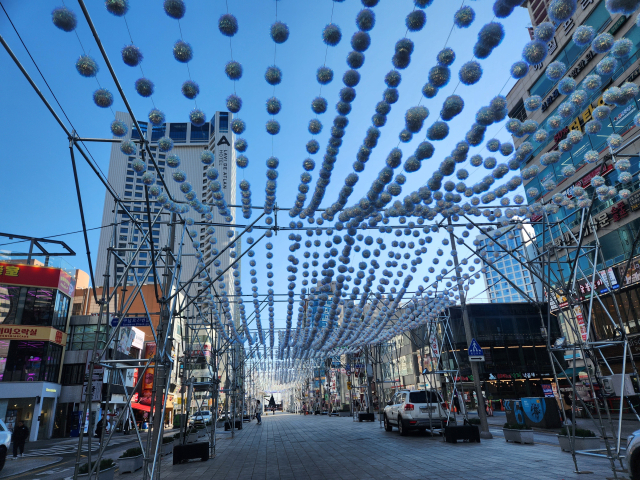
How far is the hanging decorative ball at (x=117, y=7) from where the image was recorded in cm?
518

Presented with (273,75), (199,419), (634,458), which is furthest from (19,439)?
(634,458)

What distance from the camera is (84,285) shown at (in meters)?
Result: 56.2

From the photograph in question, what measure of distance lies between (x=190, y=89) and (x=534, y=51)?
5.59m

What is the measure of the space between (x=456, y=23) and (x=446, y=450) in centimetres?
1133

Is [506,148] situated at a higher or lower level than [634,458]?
higher

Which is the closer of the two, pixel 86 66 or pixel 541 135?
pixel 86 66

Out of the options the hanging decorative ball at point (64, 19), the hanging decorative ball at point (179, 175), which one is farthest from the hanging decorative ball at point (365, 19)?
the hanging decorative ball at point (179, 175)

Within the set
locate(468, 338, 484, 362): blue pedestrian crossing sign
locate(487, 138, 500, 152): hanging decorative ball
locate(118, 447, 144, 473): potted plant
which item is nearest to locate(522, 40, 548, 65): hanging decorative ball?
locate(487, 138, 500, 152): hanging decorative ball

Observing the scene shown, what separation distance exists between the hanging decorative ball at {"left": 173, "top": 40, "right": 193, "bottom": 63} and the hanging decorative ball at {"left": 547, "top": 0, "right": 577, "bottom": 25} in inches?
208

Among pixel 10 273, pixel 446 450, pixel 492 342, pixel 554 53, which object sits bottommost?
pixel 446 450

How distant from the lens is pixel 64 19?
203 inches

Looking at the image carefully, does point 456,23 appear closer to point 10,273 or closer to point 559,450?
point 559,450

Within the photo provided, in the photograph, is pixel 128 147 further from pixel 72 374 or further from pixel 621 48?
pixel 72 374

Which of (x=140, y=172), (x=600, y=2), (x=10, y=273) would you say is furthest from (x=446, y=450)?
(x=10, y=273)
